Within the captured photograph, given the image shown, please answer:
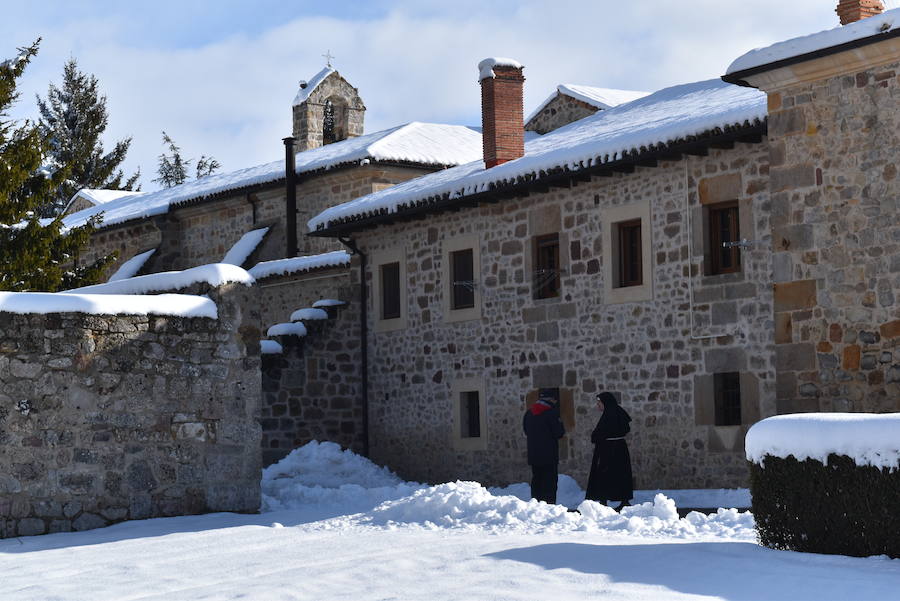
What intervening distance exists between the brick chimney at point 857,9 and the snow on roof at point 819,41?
2915 mm

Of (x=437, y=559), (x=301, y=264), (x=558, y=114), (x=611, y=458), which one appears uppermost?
(x=558, y=114)

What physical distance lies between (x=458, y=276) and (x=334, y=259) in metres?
3.43

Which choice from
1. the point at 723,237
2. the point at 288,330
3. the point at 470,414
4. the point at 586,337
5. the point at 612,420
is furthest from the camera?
the point at 288,330

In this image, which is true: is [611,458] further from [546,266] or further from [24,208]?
[24,208]

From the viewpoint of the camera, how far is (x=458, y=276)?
20.5 m

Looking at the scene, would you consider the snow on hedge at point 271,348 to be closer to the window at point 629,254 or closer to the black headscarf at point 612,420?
the window at point 629,254

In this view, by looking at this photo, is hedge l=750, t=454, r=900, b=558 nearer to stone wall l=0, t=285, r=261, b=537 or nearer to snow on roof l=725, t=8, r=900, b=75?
snow on roof l=725, t=8, r=900, b=75

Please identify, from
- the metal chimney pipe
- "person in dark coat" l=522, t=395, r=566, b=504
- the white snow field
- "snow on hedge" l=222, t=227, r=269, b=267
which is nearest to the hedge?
the white snow field

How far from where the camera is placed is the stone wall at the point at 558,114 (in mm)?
27578

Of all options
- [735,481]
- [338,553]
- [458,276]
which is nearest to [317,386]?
[458,276]

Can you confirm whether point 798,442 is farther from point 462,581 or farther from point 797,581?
point 462,581

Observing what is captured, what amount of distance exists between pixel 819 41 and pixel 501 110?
8.97 metres

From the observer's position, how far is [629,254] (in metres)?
17.9

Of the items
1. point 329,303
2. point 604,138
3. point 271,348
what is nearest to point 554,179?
point 604,138
